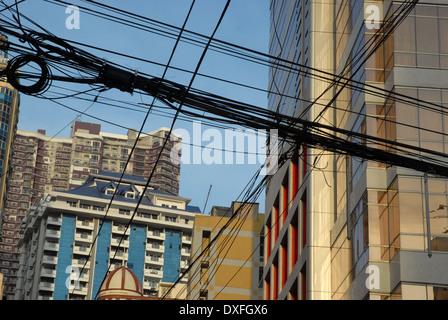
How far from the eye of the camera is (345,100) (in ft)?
95.2

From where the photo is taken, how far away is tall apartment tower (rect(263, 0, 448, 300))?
2139cm

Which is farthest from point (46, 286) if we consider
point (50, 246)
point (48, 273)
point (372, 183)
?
point (372, 183)

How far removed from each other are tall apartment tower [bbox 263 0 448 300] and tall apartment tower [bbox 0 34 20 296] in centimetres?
10186

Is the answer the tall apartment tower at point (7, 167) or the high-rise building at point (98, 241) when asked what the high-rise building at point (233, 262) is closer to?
the high-rise building at point (98, 241)

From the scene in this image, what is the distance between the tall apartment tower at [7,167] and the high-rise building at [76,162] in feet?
23.7

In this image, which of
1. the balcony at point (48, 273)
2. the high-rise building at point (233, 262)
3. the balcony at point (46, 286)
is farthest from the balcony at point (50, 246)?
the high-rise building at point (233, 262)

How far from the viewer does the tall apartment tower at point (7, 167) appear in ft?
462

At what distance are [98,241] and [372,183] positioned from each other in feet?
362

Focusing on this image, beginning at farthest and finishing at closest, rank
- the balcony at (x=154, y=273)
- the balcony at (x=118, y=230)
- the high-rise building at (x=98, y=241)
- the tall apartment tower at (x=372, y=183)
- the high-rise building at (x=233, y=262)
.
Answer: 1. the balcony at (x=118, y=230)
2. the balcony at (x=154, y=273)
3. the high-rise building at (x=98, y=241)
4. the high-rise building at (x=233, y=262)
5. the tall apartment tower at (x=372, y=183)

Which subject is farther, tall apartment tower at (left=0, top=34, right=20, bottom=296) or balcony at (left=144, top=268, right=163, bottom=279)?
tall apartment tower at (left=0, top=34, right=20, bottom=296)

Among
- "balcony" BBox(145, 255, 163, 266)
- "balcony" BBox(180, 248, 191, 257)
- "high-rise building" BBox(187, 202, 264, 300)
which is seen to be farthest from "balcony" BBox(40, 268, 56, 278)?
"high-rise building" BBox(187, 202, 264, 300)

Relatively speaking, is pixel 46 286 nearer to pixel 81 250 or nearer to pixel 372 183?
pixel 81 250

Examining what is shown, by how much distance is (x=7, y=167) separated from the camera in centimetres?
14312

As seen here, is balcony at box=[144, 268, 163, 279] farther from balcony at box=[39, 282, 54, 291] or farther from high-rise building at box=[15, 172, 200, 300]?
balcony at box=[39, 282, 54, 291]
